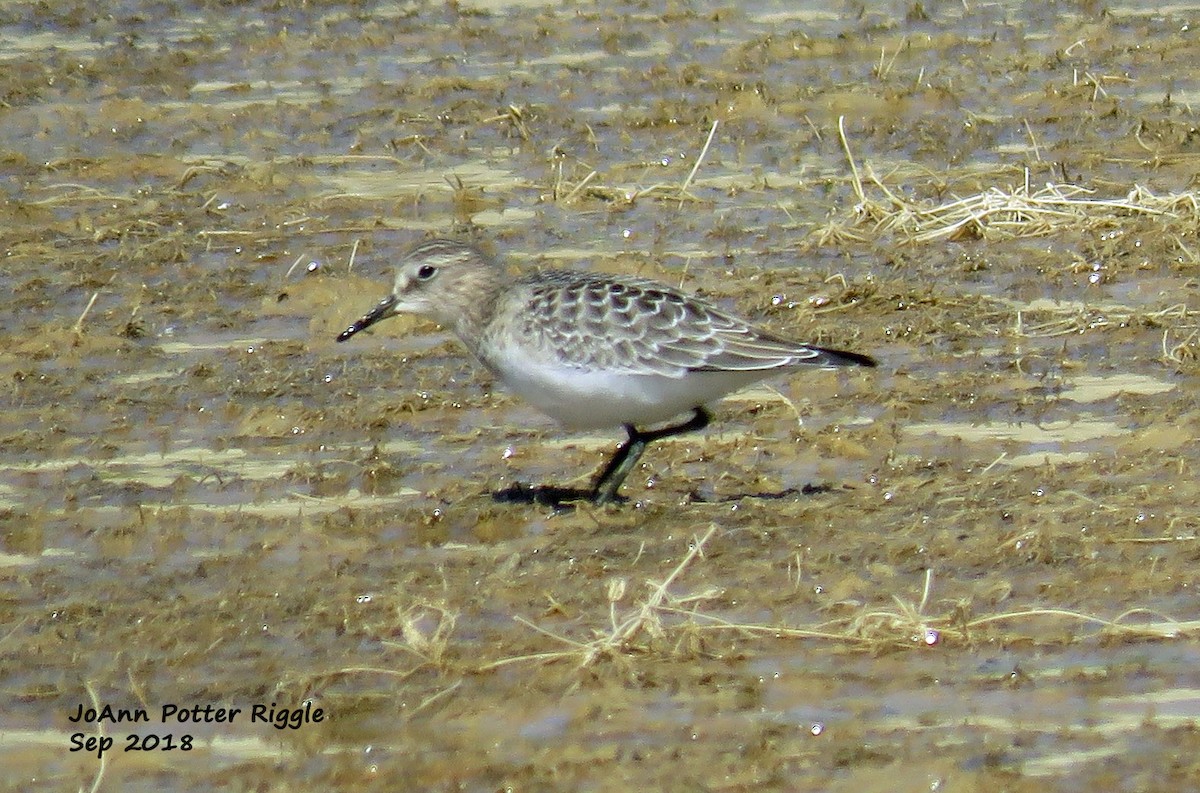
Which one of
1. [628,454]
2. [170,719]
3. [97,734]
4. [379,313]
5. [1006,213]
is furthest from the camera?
[1006,213]

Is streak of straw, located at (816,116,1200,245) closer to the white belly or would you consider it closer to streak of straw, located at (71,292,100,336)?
the white belly

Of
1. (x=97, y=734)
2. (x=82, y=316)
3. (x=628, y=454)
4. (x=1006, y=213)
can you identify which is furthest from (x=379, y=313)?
(x=1006, y=213)

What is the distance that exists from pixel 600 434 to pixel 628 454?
972 millimetres

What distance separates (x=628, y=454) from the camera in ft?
25.9

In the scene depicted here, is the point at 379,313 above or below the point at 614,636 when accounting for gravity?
below

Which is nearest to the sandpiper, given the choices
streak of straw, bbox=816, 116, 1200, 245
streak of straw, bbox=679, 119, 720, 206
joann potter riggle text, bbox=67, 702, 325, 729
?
joann potter riggle text, bbox=67, 702, 325, 729

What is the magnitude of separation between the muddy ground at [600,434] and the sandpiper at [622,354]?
369 millimetres

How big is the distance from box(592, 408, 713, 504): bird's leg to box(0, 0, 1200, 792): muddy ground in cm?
19

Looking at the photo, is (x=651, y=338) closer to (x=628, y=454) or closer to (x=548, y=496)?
(x=628, y=454)

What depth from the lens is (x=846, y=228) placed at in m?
10.9

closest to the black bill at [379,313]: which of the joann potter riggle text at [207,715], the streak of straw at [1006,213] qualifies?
the joann potter riggle text at [207,715]

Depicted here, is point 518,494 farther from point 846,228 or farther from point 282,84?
point 282,84

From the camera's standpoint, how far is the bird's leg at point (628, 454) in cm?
780

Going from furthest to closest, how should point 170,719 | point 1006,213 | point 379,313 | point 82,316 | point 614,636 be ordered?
1. point 1006,213
2. point 82,316
3. point 379,313
4. point 614,636
5. point 170,719
